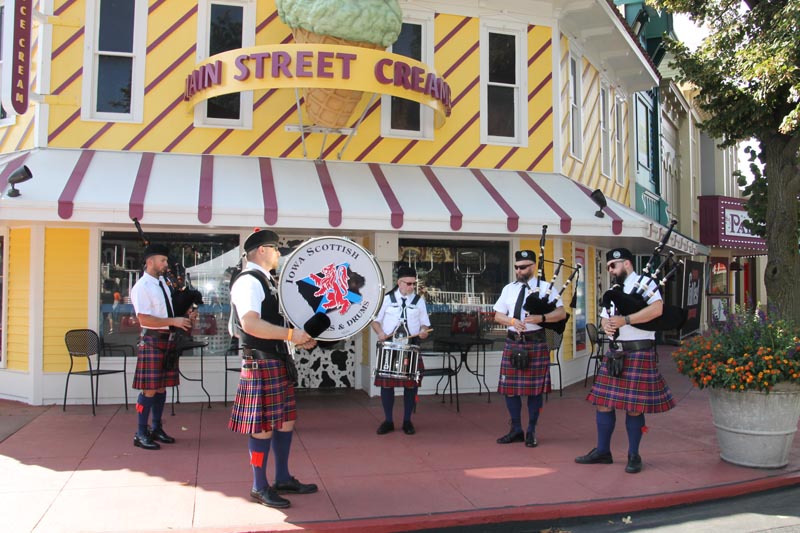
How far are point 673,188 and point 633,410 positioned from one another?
16.9 m

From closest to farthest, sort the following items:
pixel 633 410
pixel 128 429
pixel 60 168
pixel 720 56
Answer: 1. pixel 633 410
2. pixel 128 429
3. pixel 60 168
4. pixel 720 56

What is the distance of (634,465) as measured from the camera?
225 inches

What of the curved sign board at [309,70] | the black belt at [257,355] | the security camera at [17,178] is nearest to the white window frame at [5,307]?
the security camera at [17,178]

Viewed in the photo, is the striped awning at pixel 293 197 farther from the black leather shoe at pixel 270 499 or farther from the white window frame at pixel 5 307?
the black leather shoe at pixel 270 499

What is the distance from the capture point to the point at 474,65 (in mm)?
9906

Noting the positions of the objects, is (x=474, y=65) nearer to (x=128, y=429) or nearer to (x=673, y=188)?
(x=128, y=429)

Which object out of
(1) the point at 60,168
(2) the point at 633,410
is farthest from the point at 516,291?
(1) the point at 60,168

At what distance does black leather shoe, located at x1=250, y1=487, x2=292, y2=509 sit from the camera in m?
4.71

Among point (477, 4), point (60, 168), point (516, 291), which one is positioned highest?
point (477, 4)

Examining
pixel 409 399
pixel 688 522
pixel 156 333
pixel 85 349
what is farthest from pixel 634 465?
pixel 85 349

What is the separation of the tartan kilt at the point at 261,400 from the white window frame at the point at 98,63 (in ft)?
17.7

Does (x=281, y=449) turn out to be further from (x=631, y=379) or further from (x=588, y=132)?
(x=588, y=132)

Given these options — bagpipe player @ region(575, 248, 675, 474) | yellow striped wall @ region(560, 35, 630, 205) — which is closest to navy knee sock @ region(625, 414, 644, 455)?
bagpipe player @ region(575, 248, 675, 474)

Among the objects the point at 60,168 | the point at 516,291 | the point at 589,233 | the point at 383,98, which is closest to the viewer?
the point at 516,291
